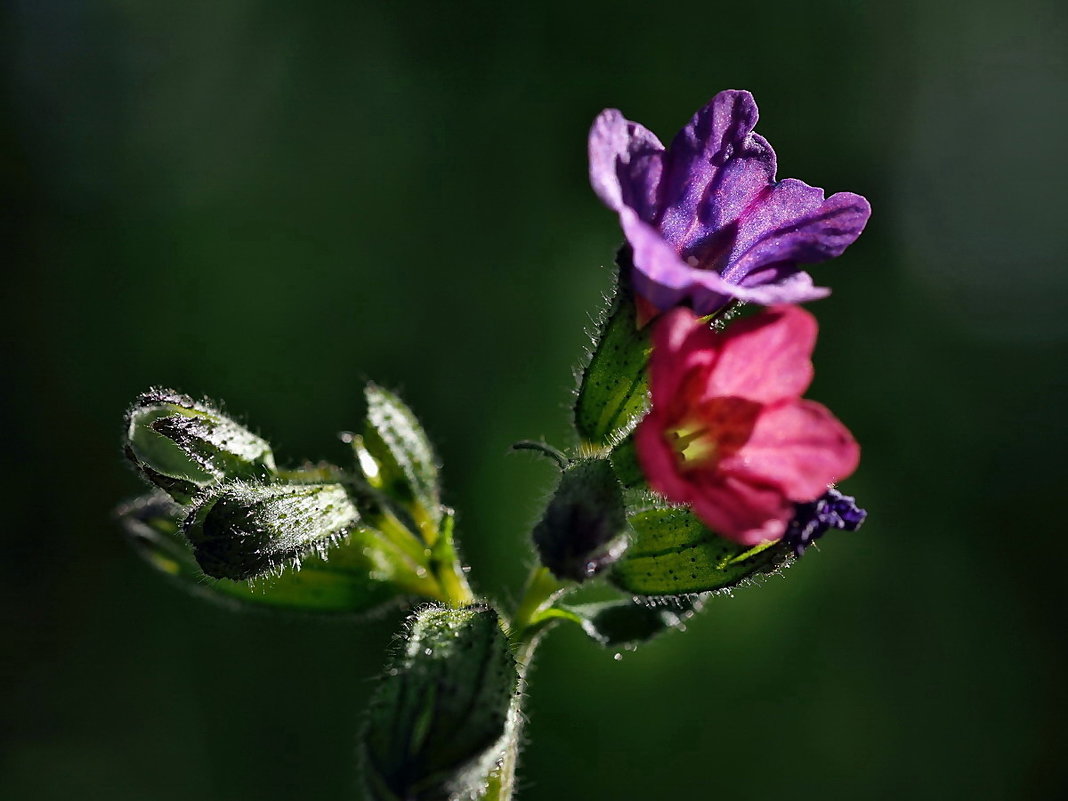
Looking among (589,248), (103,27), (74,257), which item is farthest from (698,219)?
(103,27)

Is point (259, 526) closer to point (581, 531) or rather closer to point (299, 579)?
point (299, 579)

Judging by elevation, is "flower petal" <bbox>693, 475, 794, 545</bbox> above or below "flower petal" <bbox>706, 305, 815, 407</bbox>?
below

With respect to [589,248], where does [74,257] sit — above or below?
below

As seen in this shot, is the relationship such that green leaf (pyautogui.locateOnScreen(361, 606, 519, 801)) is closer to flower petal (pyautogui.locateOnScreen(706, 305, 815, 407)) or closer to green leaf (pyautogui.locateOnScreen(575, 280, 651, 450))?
green leaf (pyautogui.locateOnScreen(575, 280, 651, 450))

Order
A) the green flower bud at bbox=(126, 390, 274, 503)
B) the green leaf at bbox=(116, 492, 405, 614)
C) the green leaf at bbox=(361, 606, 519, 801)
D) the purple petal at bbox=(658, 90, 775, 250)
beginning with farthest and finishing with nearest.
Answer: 1. the green leaf at bbox=(116, 492, 405, 614)
2. the green flower bud at bbox=(126, 390, 274, 503)
3. the purple petal at bbox=(658, 90, 775, 250)
4. the green leaf at bbox=(361, 606, 519, 801)

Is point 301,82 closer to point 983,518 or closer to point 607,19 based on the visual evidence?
point 607,19

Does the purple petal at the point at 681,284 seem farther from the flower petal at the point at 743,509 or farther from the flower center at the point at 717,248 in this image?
the flower petal at the point at 743,509

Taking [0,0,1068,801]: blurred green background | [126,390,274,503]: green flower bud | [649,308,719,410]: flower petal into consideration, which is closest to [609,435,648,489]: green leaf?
[649,308,719,410]: flower petal
